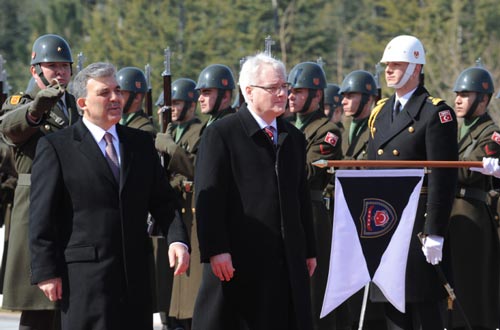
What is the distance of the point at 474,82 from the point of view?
11547mm

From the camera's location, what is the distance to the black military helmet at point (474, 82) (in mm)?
11492

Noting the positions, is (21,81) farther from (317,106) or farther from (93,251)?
(93,251)

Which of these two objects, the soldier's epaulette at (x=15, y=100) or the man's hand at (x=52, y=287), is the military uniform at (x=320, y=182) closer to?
the soldier's epaulette at (x=15, y=100)

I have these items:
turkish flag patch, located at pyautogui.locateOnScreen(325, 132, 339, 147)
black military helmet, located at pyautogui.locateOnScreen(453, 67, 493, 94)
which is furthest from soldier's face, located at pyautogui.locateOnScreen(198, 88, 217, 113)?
black military helmet, located at pyautogui.locateOnScreen(453, 67, 493, 94)

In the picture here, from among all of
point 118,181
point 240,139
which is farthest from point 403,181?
point 118,181

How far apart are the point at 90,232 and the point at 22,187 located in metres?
2.15

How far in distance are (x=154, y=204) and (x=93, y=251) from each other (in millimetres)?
509

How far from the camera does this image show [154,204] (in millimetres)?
7375

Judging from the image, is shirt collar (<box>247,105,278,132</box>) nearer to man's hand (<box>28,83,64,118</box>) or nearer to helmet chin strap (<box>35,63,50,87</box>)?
man's hand (<box>28,83,64,118</box>)

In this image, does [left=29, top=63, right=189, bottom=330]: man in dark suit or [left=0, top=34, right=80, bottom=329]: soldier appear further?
[left=0, top=34, right=80, bottom=329]: soldier

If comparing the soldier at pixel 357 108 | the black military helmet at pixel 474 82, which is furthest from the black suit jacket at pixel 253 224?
the soldier at pixel 357 108

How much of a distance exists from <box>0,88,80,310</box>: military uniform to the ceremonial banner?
1863 mm

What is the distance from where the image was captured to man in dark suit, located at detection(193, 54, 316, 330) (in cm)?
744

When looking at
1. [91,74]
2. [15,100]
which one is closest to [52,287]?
[91,74]
